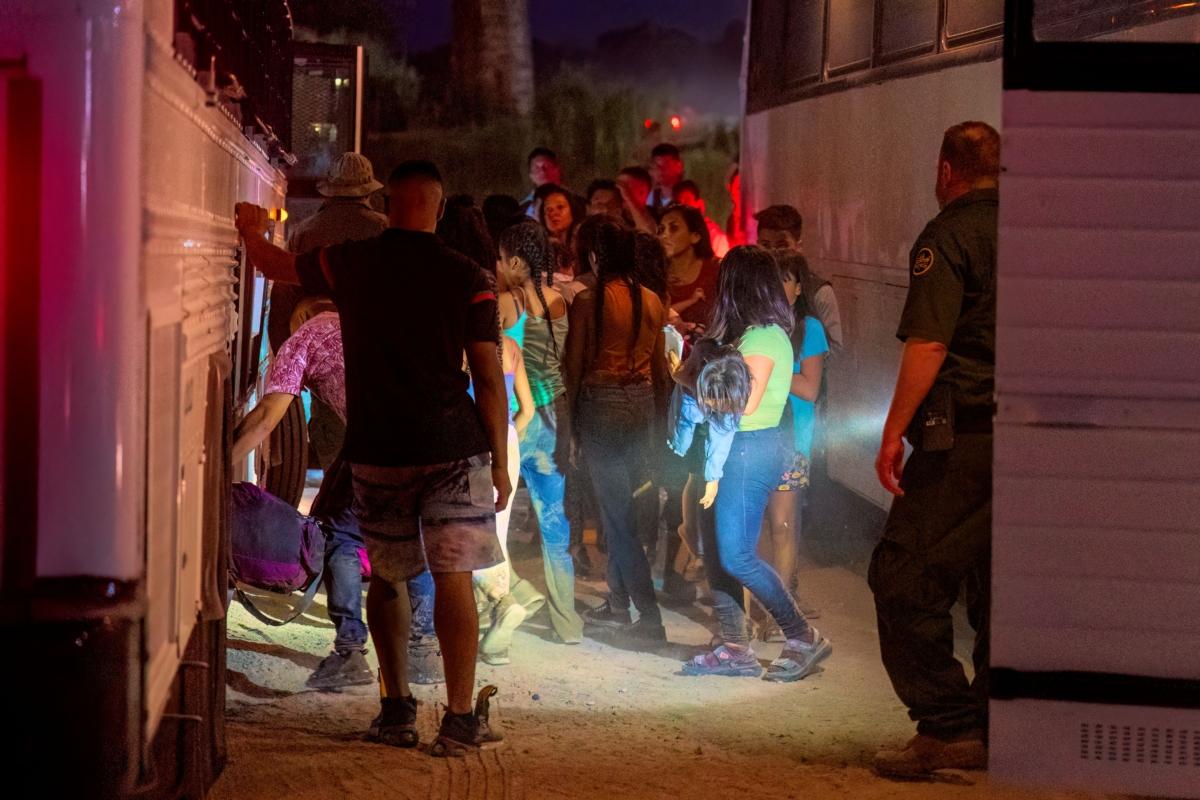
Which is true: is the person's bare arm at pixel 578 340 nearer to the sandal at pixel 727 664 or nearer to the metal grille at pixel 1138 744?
the sandal at pixel 727 664

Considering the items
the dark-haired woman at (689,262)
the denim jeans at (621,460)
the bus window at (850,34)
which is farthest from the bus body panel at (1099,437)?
the bus window at (850,34)

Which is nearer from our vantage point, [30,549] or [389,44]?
[30,549]

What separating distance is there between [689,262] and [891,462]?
4534 millimetres

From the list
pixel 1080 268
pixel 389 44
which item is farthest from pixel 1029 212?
pixel 389 44

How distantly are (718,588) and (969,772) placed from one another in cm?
161

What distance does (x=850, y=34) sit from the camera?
998 cm

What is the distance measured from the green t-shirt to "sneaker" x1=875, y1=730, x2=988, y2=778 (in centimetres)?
169

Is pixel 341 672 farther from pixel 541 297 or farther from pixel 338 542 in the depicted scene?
pixel 541 297

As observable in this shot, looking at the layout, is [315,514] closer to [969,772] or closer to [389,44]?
[969,772]

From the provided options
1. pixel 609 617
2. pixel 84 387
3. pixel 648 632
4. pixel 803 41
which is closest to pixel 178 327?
pixel 84 387

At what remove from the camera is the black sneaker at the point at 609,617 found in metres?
7.61

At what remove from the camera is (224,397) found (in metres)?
4.86

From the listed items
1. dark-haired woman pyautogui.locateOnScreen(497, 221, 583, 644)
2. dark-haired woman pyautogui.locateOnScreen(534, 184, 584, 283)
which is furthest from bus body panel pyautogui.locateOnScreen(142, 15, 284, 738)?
dark-haired woman pyautogui.locateOnScreen(534, 184, 584, 283)

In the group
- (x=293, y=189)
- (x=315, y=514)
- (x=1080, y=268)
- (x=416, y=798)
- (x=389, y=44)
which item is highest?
(x=389, y=44)
